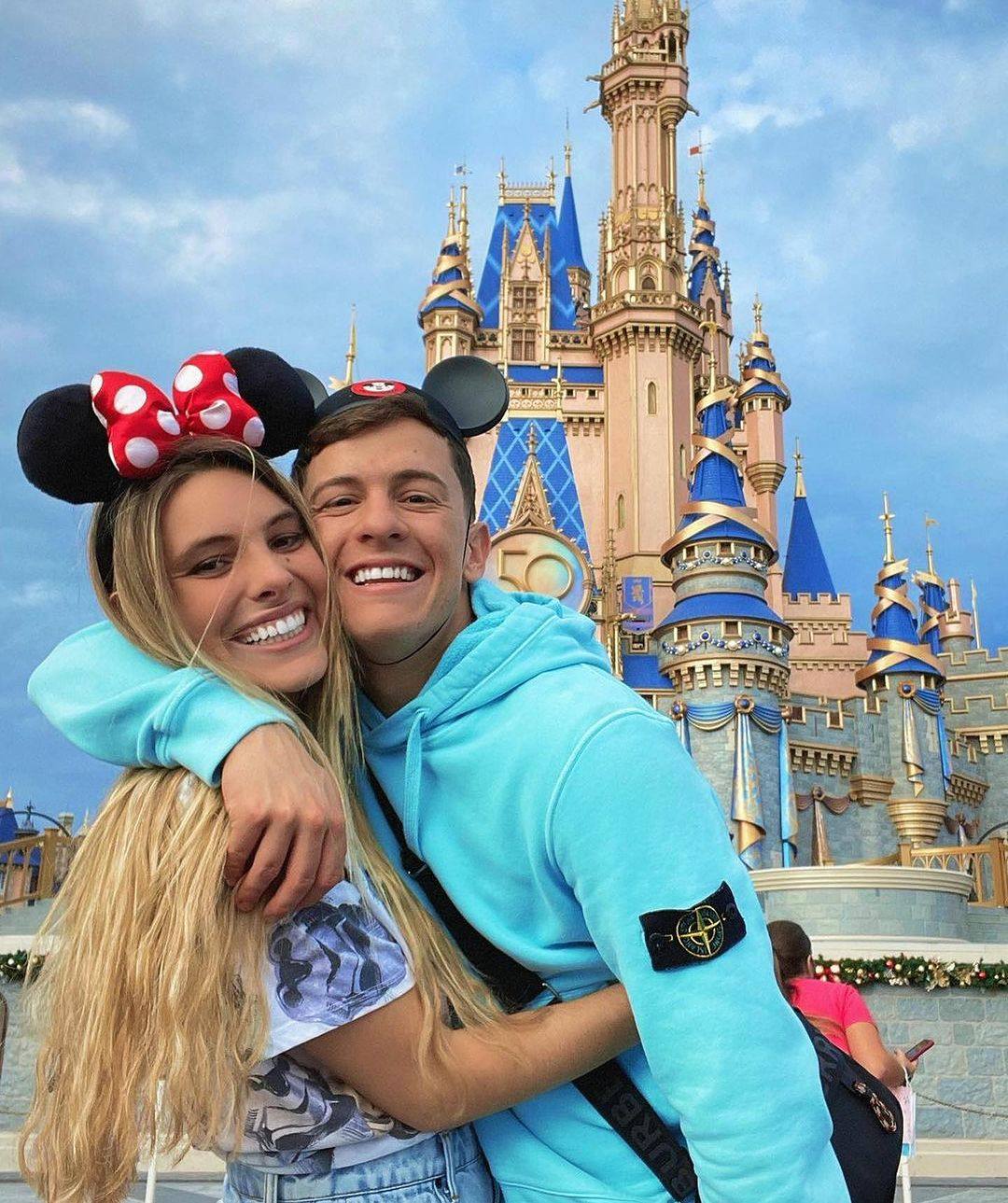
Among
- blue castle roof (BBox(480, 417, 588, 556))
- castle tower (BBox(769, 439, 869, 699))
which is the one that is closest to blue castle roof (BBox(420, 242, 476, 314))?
blue castle roof (BBox(480, 417, 588, 556))

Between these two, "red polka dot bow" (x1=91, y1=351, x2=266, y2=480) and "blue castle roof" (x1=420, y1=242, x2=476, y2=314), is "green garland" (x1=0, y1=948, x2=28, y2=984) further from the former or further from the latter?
"blue castle roof" (x1=420, y1=242, x2=476, y2=314)

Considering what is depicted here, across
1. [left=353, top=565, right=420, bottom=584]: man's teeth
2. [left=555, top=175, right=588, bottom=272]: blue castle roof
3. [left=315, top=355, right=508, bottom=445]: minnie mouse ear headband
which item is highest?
[left=555, top=175, right=588, bottom=272]: blue castle roof

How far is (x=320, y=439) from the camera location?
1946mm

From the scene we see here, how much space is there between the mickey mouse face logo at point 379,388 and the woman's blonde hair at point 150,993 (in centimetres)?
55

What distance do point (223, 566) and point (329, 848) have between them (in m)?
0.49

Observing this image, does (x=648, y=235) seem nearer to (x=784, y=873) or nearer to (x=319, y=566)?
(x=784, y=873)

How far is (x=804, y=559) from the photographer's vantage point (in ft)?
117

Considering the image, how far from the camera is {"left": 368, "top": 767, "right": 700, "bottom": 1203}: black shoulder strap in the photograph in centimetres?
153

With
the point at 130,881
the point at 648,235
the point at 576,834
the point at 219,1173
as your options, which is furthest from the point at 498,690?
the point at 648,235

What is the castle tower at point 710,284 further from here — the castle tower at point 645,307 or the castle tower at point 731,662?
the castle tower at point 731,662

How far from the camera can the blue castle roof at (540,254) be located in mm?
33031

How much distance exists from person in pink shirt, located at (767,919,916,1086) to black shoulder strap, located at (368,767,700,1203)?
2.93 m

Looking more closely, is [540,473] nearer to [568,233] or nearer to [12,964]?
[568,233]

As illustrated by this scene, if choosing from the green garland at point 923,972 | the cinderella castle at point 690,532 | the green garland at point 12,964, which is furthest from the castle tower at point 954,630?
the green garland at point 12,964
